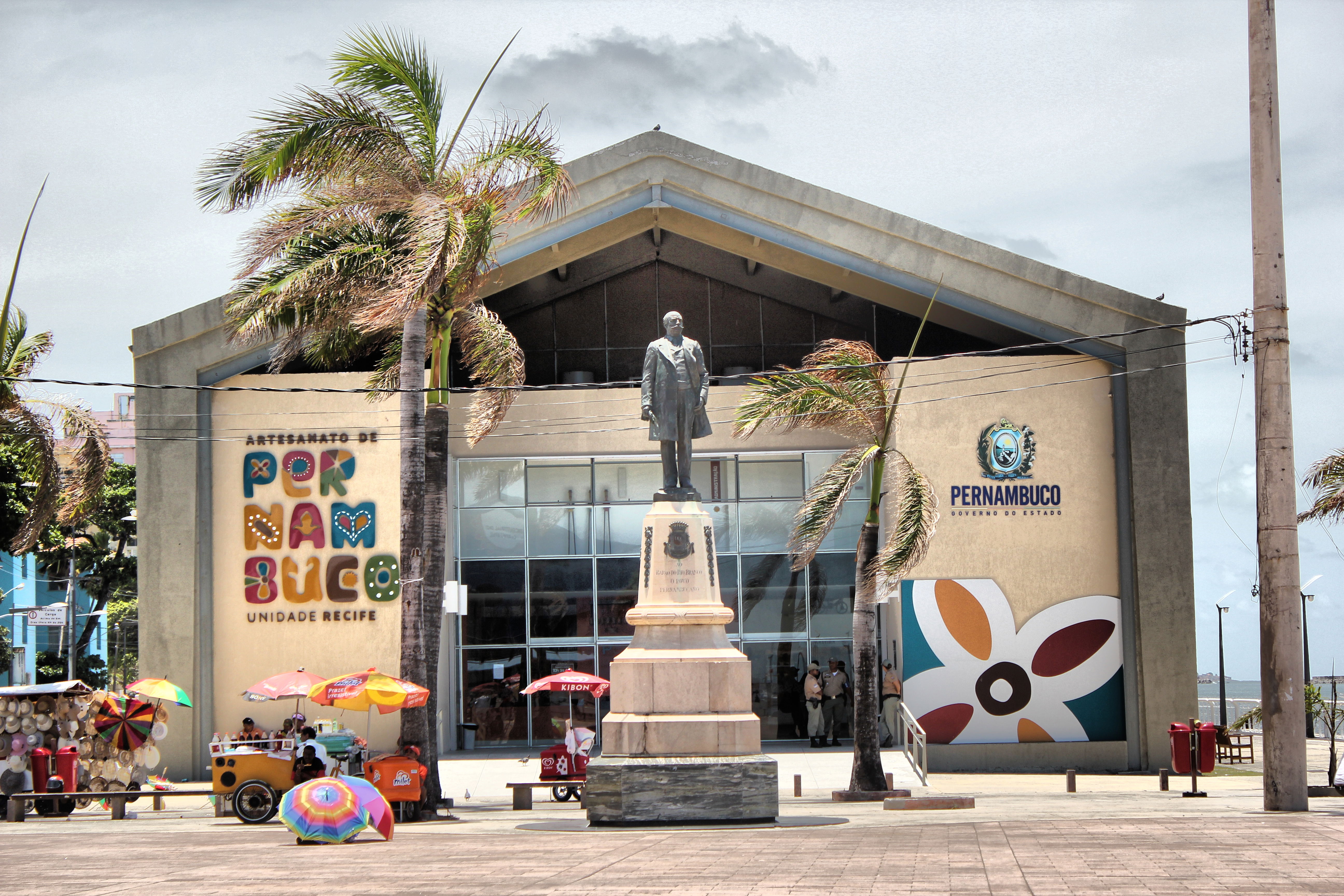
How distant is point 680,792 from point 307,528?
13.4 meters

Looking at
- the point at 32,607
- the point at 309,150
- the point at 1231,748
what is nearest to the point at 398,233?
the point at 309,150

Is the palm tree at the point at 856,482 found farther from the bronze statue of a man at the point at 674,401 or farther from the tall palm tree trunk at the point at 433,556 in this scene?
the tall palm tree trunk at the point at 433,556

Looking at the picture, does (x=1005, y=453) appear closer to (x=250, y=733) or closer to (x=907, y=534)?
(x=907, y=534)

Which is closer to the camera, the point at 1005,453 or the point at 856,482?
the point at 856,482

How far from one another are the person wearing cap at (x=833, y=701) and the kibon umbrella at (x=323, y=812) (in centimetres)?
1580

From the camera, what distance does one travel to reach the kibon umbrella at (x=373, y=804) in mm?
13109

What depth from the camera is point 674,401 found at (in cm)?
1642

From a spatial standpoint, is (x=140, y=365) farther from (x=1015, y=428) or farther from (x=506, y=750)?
(x=1015, y=428)

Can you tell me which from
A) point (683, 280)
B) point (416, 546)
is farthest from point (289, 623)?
point (683, 280)

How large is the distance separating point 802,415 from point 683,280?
10897mm

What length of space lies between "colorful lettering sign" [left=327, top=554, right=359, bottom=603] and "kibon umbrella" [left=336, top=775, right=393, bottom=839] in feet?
40.9

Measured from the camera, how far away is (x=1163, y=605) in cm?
2531

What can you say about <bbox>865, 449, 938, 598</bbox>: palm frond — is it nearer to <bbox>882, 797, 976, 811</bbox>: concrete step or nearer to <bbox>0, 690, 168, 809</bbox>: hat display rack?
<bbox>882, 797, 976, 811</bbox>: concrete step

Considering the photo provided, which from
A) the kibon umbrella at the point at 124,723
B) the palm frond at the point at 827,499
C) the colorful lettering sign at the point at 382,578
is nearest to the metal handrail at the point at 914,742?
the palm frond at the point at 827,499
